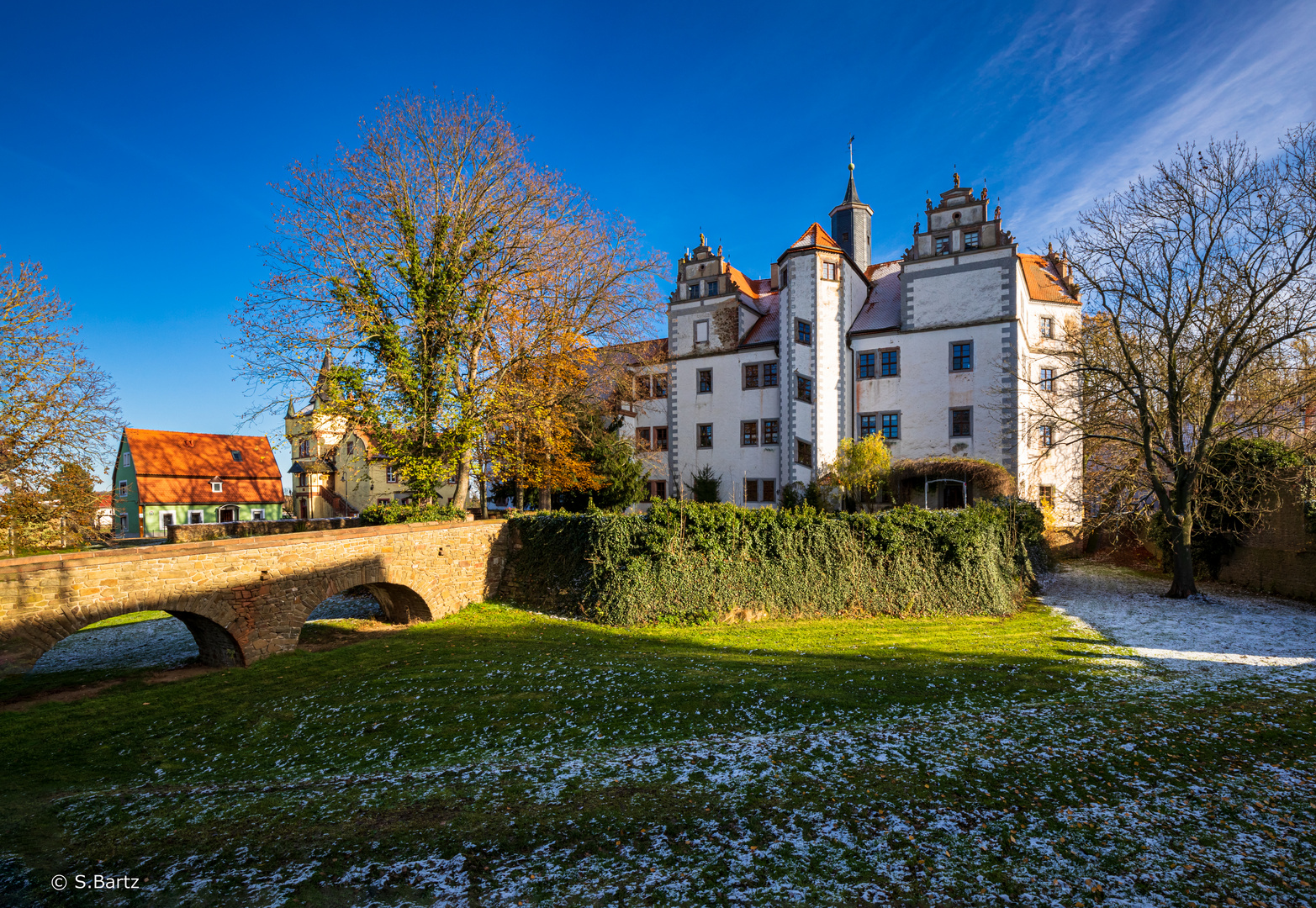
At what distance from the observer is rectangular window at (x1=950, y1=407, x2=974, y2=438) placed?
1080 inches

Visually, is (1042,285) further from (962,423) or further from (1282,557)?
(1282,557)

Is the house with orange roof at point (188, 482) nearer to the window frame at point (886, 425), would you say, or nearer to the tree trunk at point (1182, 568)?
the window frame at point (886, 425)

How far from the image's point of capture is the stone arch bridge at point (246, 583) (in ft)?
30.3

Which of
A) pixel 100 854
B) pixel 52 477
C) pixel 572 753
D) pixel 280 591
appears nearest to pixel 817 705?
pixel 572 753

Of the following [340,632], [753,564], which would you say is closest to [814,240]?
[753,564]

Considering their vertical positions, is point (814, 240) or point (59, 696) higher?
point (814, 240)

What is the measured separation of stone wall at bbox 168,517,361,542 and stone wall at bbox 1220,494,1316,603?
96.0 ft

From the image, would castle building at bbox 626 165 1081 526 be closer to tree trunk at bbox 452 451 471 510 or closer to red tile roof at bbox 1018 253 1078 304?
red tile roof at bbox 1018 253 1078 304

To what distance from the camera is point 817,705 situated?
30.9ft

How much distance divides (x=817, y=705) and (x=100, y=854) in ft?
27.0

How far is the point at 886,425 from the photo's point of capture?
1156 inches

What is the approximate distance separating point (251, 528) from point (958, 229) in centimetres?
3122

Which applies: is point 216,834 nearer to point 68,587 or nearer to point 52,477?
point 68,587

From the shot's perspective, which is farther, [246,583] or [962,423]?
[962,423]
